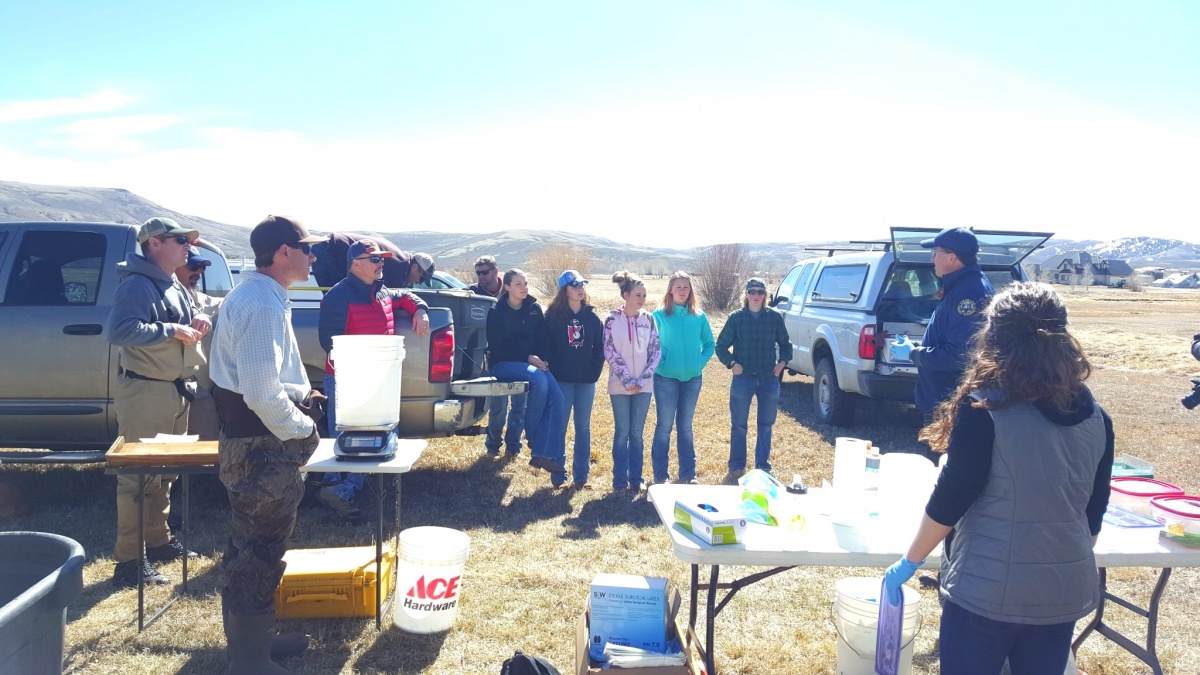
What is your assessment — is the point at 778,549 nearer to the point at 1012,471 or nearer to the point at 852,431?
the point at 1012,471

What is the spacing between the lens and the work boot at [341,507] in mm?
5277

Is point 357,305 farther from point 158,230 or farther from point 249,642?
point 249,642

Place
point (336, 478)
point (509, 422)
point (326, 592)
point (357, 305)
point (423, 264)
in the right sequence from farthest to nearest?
point (423, 264)
point (509, 422)
point (336, 478)
point (357, 305)
point (326, 592)

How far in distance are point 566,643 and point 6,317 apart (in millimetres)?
4413

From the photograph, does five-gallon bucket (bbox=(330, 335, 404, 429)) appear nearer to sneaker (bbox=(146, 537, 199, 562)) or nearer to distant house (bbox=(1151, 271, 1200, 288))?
sneaker (bbox=(146, 537, 199, 562))

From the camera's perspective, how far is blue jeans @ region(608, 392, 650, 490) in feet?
19.9

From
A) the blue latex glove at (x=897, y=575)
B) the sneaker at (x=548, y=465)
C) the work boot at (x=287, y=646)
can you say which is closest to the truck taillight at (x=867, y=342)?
the sneaker at (x=548, y=465)

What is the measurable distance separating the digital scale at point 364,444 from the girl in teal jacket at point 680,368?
2.90m

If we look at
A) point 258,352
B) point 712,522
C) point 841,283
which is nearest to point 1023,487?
point 712,522

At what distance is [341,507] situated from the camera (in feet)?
17.4

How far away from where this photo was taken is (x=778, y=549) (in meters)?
2.82

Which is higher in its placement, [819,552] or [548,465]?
[819,552]

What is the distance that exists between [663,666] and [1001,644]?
46.1 inches

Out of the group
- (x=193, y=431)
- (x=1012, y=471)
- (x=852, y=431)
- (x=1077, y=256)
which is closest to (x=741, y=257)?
(x=852, y=431)
